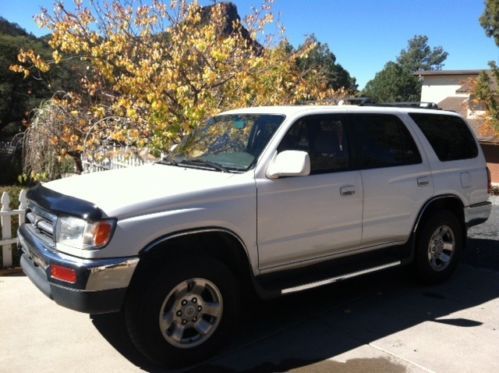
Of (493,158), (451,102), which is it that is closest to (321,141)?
(493,158)

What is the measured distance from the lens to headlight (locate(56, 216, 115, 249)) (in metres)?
3.30

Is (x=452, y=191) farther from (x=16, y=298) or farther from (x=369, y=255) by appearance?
(x=16, y=298)

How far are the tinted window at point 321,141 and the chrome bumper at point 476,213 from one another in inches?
77.5

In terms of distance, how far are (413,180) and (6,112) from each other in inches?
1314

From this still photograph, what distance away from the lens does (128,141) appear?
26.0 feet

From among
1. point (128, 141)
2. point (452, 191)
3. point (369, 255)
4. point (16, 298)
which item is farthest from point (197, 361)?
point (128, 141)

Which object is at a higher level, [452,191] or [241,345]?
[452,191]

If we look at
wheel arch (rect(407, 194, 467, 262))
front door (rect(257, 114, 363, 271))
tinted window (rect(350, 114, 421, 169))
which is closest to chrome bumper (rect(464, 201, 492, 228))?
wheel arch (rect(407, 194, 467, 262))

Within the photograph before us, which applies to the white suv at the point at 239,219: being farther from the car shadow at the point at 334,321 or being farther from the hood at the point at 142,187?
the car shadow at the point at 334,321

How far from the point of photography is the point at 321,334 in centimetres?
433

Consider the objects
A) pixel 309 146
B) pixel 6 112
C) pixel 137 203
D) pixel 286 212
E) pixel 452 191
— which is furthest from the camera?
pixel 6 112

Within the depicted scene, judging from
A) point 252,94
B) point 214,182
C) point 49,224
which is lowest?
point 49,224

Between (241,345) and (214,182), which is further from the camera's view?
(241,345)

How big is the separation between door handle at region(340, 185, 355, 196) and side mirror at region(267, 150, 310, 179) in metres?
0.58
